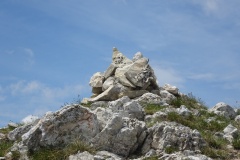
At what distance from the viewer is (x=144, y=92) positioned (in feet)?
113

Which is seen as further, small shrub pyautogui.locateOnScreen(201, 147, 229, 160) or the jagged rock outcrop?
the jagged rock outcrop

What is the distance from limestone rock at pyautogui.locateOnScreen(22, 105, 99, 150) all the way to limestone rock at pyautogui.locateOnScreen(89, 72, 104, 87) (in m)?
17.2

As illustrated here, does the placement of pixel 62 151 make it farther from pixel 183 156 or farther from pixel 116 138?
pixel 183 156

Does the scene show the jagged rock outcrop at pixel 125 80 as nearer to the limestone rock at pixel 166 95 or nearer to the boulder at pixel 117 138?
the limestone rock at pixel 166 95

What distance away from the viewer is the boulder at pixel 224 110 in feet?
103

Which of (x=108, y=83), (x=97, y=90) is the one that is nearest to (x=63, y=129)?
(x=108, y=83)

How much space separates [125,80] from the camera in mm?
35062

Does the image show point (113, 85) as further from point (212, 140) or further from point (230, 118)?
point (212, 140)

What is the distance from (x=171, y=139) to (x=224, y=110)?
13651 millimetres

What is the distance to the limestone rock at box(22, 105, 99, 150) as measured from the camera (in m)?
19.5

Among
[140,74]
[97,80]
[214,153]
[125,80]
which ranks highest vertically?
[97,80]

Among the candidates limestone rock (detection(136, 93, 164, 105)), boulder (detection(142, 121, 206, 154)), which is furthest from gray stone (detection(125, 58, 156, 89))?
boulder (detection(142, 121, 206, 154))

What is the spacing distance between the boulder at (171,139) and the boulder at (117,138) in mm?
740

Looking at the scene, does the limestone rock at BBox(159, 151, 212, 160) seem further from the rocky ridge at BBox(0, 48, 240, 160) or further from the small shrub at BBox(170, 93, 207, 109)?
the small shrub at BBox(170, 93, 207, 109)
